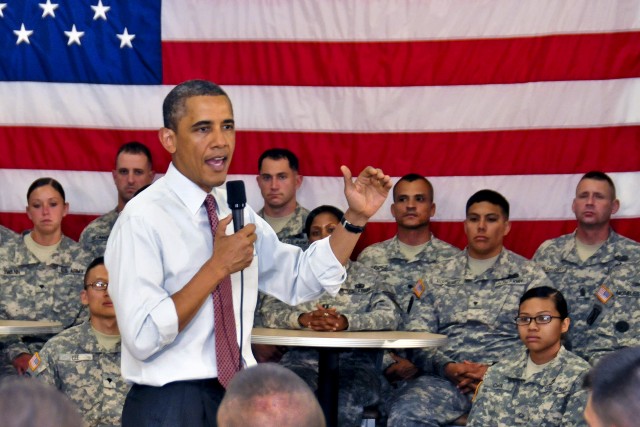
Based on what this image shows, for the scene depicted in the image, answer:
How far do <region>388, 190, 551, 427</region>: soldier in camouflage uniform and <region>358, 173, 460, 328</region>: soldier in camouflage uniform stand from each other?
218 mm

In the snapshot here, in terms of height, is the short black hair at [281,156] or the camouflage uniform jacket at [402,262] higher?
the short black hair at [281,156]

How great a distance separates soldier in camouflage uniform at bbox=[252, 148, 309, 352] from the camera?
7070 millimetres

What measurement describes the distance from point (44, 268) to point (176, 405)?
4371mm

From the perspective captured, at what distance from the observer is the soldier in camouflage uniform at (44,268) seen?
704 cm

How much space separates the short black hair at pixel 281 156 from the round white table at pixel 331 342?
141cm

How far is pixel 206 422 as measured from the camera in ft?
10.0

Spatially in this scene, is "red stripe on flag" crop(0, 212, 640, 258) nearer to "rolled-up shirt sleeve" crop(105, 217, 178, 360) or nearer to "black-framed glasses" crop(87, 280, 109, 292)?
"black-framed glasses" crop(87, 280, 109, 292)

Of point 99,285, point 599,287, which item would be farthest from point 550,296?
point 99,285

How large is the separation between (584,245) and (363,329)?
63.8 inches

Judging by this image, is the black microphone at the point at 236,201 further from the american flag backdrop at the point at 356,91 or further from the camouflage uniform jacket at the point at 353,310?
the american flag backdrop at the point at 356,91

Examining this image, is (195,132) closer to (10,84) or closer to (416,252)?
(416,252)

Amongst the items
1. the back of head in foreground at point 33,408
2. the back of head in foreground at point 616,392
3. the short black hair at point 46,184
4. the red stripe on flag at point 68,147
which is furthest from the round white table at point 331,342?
the back of head in foreground at point 33,408

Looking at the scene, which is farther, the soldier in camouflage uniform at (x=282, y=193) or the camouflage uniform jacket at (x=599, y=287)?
the soldier in camouflage uniform at (x=282, y=193)

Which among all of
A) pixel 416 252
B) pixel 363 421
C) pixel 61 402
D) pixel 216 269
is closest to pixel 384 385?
pixel 363 421
